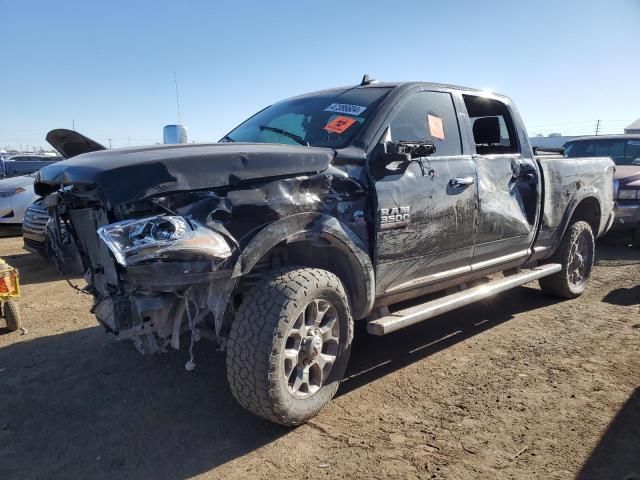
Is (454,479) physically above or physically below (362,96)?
below

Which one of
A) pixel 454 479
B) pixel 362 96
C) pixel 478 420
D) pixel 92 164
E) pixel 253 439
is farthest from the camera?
pixel 362 96

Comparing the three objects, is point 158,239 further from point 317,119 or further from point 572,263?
point 572,263

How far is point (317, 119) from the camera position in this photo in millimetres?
3629

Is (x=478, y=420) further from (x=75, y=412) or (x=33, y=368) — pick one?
(x=33, y=368)

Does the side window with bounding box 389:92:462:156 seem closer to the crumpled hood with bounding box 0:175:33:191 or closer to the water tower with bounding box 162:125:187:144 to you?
the water tower with bounding box 162:125:187:144

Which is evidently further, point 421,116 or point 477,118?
point 477,118

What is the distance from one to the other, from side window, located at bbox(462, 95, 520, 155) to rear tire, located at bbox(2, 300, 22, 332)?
4.32 metres

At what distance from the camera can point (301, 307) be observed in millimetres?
2717

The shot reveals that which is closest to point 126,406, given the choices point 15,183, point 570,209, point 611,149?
point 570,209

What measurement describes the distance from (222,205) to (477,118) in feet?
9.81

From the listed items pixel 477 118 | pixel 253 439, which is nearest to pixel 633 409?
pixel 253 439

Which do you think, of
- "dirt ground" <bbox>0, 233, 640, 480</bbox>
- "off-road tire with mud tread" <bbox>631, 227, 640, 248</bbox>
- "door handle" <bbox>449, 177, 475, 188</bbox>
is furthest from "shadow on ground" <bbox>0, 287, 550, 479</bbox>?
"off-road tire with mud tread" <bbox>631, 227, 640, 248</bbox>

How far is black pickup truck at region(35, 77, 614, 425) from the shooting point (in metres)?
2.45

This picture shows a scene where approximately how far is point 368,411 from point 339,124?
192 centimetres
